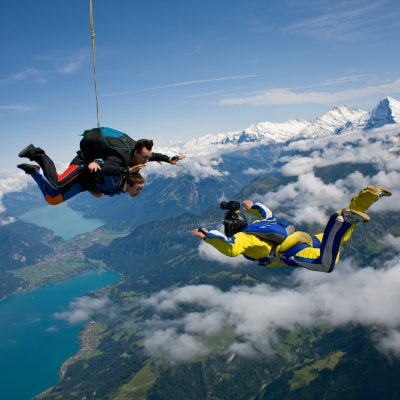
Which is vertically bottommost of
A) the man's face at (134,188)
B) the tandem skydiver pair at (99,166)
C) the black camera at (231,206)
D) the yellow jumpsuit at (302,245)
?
the yellow jumpsuit at (302,245)

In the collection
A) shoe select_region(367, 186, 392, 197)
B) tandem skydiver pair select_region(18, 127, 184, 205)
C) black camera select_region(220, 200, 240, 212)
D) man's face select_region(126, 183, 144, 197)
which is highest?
tandem skydiver pair select_region(18, 127, 184, 205)

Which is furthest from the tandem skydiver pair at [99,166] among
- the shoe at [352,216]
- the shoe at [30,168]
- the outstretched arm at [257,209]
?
the shoe at [352,216]

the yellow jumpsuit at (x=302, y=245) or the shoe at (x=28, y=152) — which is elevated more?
the shoe at (x=28, y=152)

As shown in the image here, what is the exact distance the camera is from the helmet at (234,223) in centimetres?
1024

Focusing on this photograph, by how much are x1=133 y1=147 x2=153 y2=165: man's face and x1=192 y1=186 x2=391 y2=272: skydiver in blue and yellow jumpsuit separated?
231 centimetres

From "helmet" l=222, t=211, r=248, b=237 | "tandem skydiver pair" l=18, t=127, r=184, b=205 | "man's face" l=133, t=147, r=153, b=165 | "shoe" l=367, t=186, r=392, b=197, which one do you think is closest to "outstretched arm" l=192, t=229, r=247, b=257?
"helmet" l=222, t=211, r=248, b=237

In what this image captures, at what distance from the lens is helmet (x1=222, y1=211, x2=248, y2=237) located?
403 inches

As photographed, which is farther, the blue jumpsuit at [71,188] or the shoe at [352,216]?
the blue jumpsuit at [71,188]

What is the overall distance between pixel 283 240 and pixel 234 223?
1398 millimetres

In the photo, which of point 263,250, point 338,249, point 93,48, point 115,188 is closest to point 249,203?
point 263,250

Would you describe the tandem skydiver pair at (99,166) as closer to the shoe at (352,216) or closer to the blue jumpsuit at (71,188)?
the blue jumpsuit at (71,188)

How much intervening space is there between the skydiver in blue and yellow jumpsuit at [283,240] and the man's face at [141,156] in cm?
231

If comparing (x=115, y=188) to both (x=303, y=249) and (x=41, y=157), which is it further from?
(x=303, y=249)

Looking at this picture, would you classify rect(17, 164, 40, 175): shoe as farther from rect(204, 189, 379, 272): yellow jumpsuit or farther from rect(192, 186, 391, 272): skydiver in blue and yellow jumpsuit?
rect(204, 189, 379, 272): yellow jumpsuit
